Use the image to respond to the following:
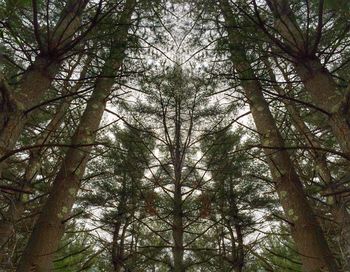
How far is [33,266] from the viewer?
11.1 feet

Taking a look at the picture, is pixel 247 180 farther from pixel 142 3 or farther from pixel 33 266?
pixel 33 266

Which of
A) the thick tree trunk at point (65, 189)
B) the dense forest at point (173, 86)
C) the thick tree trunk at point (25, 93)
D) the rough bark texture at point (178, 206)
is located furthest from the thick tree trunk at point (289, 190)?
the rough bark texture at point (178, 206)

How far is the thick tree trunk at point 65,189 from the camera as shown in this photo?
3469 mm

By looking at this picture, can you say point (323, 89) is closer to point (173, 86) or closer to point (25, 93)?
point (25, 93)

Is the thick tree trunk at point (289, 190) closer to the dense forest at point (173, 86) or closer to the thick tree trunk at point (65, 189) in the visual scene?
the dense forest at point (173, 86)

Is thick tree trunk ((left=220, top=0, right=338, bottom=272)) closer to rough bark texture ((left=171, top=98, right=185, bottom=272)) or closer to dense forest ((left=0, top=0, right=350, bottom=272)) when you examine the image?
dense forest ((left=0, top=0, right=350, bottom=272))

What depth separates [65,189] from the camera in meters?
4.08

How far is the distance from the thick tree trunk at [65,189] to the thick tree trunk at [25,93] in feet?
1.81

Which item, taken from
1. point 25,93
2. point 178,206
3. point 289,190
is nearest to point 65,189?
point 25,93

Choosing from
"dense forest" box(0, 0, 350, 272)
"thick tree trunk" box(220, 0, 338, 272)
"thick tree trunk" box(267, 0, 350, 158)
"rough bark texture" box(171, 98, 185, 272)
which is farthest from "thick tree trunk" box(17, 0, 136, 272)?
"rough bark texture" box(171, 98, 185, 272)

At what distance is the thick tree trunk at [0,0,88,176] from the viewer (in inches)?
106

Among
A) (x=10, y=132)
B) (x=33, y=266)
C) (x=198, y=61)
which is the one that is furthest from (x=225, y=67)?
(x=33, y=266)

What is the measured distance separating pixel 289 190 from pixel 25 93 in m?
3.15

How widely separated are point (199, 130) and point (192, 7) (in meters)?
2.64
